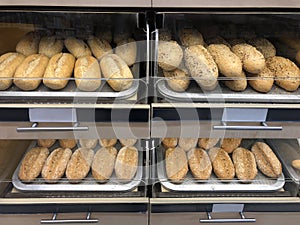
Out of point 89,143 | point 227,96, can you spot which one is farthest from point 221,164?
point 89,143

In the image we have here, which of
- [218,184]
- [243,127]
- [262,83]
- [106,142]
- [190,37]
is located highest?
[190,37]

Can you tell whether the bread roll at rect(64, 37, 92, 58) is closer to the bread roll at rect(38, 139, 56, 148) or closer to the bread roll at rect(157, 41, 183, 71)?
the bread roll at rect(157, 41, 183, 71)

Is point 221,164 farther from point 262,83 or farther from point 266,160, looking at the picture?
point 262,83

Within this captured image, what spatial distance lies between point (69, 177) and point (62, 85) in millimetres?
334

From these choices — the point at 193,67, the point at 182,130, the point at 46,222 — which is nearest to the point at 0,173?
the point at 46,222

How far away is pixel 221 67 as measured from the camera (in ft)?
3.07

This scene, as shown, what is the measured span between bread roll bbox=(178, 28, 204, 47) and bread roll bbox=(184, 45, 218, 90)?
7 cm

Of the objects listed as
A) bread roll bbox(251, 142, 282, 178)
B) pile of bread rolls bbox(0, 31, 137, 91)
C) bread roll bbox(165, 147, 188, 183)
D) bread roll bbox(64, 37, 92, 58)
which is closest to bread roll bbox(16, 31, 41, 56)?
pile of bread rolls bbox(0, 31, 137, 91)

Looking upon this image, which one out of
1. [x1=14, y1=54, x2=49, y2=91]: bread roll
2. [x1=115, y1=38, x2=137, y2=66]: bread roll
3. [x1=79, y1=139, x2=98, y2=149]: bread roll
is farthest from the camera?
[x1=79, y1=139, x2=98, y2=149]: bread roll

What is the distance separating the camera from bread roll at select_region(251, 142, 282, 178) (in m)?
1.08

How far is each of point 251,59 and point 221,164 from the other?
0.38 m

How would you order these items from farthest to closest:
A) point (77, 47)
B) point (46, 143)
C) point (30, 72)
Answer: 1. point (46, 143)
2. point (77, 47)
3. point (30, 72)

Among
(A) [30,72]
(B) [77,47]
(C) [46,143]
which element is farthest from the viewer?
(C) [46,143]

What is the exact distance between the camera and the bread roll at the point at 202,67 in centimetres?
91
